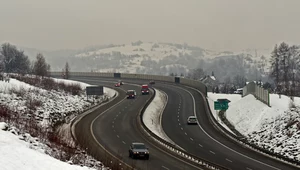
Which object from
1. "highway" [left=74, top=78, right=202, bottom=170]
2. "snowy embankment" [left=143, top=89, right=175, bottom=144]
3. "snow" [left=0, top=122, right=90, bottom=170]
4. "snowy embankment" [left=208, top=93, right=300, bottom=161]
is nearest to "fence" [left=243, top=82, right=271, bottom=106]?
"snowy embankment" [left=208, top=93, right=300, bottom=161]

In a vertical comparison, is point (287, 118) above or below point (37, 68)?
below

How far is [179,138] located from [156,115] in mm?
18926

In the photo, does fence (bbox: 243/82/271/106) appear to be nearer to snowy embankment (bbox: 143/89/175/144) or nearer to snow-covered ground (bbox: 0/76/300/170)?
snow-covered ground (bbox: 0/76/300/170)

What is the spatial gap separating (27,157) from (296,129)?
A: 38871mm

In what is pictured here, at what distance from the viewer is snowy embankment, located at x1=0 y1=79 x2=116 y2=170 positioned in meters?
21.0

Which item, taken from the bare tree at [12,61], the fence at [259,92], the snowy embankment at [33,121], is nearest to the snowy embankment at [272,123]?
the fence at [259,92]

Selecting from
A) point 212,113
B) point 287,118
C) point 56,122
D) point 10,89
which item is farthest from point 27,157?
point 212,113

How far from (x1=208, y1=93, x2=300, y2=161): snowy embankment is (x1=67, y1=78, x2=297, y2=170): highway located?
4.32 m

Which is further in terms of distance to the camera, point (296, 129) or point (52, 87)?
point (52, 87)

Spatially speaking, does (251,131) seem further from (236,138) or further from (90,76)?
(90,76)

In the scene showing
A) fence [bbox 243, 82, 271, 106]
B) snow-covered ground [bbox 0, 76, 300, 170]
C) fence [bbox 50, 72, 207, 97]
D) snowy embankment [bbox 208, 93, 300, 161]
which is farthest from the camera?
fence [bbox 50, 72, 207, 97]

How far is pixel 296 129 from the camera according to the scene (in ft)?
166

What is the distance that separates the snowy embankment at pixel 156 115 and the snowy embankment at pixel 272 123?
496 inches

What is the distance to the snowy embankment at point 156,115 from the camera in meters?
61.2
